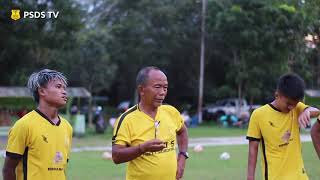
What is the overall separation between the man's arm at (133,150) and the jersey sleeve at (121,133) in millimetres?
42

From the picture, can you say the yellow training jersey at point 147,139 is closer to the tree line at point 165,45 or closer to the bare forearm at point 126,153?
the bare forearm at point 126,153

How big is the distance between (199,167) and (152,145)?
28.2 feet

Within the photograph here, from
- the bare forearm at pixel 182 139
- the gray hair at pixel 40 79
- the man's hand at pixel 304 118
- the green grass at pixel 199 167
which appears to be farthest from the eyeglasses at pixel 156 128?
the green grass at pixel 199 167

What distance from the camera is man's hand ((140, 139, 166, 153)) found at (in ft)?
12.5

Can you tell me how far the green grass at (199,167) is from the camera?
10719 mm

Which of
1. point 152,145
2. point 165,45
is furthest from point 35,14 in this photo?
point 152,145

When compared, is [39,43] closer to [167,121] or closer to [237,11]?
[237,11]

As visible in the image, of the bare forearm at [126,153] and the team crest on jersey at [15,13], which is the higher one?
the team crest on jersey at [15,13]

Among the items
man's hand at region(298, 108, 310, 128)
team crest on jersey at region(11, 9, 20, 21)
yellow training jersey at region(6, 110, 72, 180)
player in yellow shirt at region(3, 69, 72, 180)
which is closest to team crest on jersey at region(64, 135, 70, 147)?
player in yellow shirt at region(3, 69, 72, 180)

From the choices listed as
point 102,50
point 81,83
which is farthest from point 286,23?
point 81,83

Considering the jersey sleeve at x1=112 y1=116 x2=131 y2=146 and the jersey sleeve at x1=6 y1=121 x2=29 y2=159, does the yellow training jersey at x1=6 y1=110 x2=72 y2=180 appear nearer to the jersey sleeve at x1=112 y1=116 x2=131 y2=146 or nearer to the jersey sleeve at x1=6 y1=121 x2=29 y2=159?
the jersey sleeve at x1=6 y1=121 x2=29 y2=159

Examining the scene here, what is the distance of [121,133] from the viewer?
414 centimetres

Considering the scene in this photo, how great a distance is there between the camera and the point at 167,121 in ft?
14.3

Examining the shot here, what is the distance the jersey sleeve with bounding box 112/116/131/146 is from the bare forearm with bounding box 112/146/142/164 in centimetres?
8
